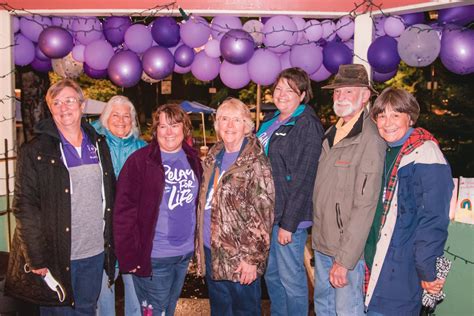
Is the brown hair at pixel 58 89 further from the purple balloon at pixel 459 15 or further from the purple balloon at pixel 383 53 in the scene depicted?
the purple balloon at pixel 459 15

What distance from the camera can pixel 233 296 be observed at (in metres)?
3.49

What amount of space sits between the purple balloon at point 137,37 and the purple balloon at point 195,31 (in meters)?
0.41

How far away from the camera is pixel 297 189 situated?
3.60 metres

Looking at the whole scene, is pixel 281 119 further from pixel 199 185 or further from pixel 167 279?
pixel 167 279

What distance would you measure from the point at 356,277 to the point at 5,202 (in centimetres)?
412

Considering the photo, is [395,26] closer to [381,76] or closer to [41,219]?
[381,76]

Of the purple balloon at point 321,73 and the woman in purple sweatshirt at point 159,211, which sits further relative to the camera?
the purple balloon at point 321,73

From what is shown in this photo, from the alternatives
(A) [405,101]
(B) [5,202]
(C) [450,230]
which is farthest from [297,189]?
(B) [5,202]

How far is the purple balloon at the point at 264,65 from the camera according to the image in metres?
5.13

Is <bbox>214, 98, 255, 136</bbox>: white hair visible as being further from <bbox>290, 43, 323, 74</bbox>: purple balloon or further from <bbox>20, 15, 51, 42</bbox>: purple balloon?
<bbox>20, 15, 51, 42</bbox>: purple balloon

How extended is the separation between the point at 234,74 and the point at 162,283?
113 inches

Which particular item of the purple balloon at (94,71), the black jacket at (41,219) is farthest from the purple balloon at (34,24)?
the black jacket at (41,219)

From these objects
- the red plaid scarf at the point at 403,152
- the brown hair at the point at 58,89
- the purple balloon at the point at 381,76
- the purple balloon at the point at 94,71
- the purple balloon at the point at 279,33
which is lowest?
the red plaid scarf at the point at 403,152

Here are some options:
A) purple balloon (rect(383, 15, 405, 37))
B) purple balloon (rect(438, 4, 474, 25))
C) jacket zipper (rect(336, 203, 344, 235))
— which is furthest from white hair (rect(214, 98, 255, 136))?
purple balloon (rect(438, 4, 474, 25))
